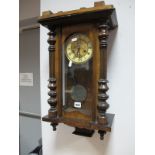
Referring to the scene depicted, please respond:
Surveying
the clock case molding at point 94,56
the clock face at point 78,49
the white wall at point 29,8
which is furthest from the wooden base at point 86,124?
the white wall at point 29,8

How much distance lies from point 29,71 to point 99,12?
1.34m

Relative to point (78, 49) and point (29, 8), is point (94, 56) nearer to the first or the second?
point (78, 49)

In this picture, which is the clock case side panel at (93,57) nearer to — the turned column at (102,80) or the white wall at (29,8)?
the turned column at (102,80)

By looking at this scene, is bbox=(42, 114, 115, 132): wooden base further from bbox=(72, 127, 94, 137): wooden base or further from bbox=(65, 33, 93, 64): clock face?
bbox=(65, 33, 93, 64): clock face

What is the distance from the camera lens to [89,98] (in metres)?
0.81

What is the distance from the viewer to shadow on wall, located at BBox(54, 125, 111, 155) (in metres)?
0.94

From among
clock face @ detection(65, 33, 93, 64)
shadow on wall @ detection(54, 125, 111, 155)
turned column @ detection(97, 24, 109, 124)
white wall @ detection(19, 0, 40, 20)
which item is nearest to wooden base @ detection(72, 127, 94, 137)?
shadow on wall @ detection(54, 125, 111, 155)

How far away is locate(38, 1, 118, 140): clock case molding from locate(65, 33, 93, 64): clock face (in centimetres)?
3

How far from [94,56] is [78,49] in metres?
0.11

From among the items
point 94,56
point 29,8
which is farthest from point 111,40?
point 29,8

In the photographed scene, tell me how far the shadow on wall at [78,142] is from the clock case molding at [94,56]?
178 mm

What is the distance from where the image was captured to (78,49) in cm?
83

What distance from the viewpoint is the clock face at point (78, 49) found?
803 millimetres
